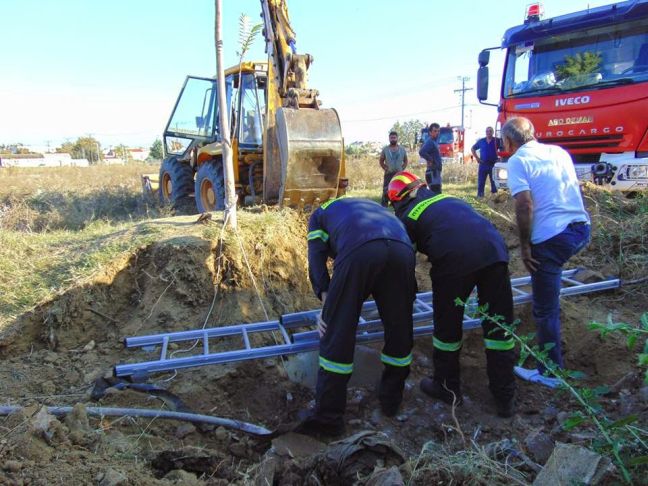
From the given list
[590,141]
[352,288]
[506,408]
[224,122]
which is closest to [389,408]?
[506,408]

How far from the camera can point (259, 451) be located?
9.98 ft

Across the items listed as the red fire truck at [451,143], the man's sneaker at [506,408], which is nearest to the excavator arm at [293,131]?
the man's sneaker at [506,408]

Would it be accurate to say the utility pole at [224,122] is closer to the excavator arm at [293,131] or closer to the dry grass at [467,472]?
the excavator arm at [293,131]

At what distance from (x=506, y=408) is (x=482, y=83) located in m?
5.96

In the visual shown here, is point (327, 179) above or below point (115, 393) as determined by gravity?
above

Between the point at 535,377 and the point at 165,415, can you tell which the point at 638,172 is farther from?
the point at 165,415

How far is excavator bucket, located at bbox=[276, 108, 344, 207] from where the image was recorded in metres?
5.96

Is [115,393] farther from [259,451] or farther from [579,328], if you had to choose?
[579,328]

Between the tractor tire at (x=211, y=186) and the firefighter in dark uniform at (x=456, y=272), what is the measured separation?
14.6 feet

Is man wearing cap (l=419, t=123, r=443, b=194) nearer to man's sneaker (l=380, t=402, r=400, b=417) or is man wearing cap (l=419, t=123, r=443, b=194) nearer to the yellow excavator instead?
the yellow excavator

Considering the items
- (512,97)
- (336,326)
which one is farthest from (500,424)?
(512,97)

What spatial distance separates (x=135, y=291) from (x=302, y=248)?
1.85 meters

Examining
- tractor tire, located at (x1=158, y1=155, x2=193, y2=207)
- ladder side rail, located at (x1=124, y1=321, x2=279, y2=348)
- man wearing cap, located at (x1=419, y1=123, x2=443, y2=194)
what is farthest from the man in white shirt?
tractor tire, located at (x1=158, y1=155, x2=193, y2=207)

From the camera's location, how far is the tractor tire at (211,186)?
7.51m
